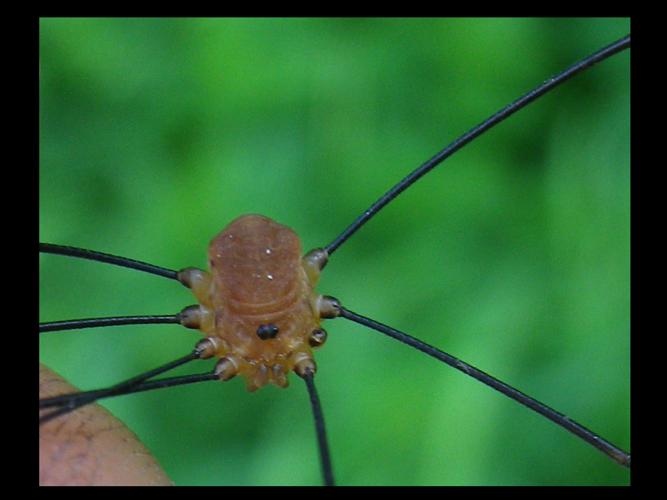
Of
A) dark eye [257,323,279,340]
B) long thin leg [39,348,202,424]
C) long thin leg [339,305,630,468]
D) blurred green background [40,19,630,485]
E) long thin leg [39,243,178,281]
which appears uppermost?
blurred green background [40,19,630,485]

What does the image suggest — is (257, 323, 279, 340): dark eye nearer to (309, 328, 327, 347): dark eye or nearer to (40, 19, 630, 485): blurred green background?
(309, 328, 327, 347): dark eye

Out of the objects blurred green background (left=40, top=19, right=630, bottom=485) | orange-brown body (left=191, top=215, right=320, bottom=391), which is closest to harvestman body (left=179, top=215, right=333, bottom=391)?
orange-brown body (left=191, top=215, right=320, bottom=391)

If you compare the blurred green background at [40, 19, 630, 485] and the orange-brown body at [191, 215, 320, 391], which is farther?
the blurred green background at [40, 19, 630, 485]

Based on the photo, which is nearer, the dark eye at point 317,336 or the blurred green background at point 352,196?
the dark eye at point 317,336

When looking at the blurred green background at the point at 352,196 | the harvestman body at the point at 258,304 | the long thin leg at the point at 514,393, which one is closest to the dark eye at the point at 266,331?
the harvestman body at the point at 258,304

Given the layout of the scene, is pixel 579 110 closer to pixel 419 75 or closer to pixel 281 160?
pixel 419 75

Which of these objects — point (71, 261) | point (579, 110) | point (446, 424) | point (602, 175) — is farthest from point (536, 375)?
point (71, 261)

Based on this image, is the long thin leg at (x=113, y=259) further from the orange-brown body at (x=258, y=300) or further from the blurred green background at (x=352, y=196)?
the blurred green background at (x=352, y=196)
